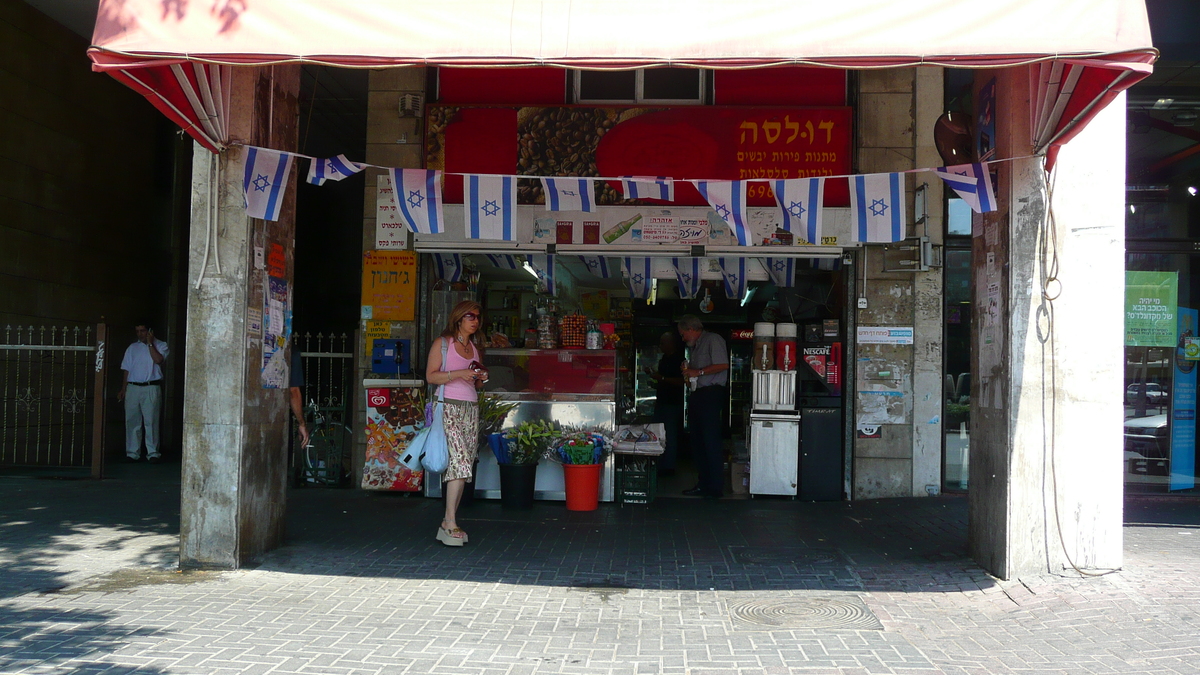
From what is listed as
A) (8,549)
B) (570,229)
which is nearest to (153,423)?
(8,549)

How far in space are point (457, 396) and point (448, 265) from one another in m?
3.21

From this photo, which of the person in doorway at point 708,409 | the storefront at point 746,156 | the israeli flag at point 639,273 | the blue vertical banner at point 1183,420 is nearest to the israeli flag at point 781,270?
the storefront at point 746,156

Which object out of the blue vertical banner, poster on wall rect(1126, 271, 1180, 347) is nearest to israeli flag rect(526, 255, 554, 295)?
poster on wall rect(1126, 271, 1180, 347)

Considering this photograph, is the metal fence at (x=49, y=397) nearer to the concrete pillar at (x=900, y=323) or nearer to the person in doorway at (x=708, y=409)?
the person in doorway at (x=708, y=409)

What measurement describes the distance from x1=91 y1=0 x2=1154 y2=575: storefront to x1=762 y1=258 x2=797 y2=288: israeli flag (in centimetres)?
4

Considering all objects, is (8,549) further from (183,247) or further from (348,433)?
(183,247)

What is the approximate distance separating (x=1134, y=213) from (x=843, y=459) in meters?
4.09

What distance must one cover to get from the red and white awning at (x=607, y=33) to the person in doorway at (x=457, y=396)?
2.38 meters

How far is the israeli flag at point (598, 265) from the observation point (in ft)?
31.1

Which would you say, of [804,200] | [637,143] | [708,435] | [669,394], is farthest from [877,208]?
[669,394]

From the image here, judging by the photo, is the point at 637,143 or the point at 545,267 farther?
the point at 545,267

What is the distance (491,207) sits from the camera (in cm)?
745

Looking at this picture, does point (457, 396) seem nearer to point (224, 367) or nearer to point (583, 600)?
point (224, 367)

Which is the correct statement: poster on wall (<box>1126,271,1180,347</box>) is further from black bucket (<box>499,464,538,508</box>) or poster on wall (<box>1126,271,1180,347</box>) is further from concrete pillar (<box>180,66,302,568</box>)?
concrete pillar (<box>180,66,302,568</box>)
